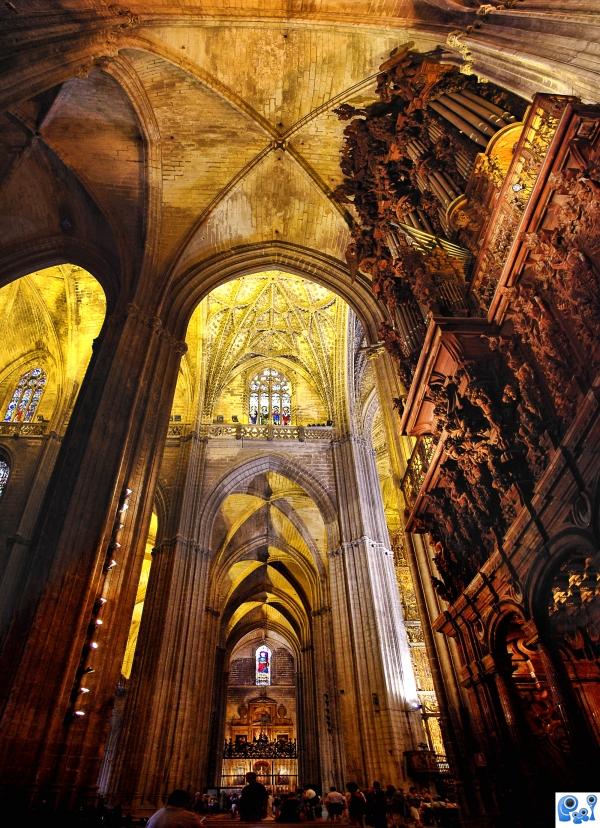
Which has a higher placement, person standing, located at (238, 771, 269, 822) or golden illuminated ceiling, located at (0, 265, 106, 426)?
golden illuminated ceiling, located at (0, 265, 106, 426)

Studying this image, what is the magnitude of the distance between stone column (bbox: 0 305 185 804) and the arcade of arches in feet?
0.12

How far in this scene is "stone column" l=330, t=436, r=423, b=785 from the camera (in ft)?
35.5

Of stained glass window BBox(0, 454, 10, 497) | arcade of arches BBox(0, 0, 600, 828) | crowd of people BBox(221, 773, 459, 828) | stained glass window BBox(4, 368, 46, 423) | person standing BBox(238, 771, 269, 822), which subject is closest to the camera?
arcade of arches BBox(0, 0, 600, 828)

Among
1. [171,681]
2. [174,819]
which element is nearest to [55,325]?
[171,681]

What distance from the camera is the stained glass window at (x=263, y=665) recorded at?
2933 centimetres

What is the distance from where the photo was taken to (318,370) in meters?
18.3

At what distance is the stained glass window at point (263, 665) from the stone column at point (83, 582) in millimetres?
26326

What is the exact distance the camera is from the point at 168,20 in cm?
781

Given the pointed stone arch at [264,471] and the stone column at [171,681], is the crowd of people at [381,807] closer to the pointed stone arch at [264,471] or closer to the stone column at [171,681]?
the stone column at [171,681]

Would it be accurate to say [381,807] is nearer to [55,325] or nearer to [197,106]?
[197,106]

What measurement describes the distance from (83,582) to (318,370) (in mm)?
13242

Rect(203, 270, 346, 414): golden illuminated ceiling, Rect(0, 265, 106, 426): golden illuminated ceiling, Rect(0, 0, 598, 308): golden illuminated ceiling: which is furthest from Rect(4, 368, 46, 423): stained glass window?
Rect(0, 0, 598, 308): golden illuminated ceiling

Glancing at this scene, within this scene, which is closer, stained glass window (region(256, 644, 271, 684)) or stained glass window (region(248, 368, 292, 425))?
stained glass window (region(248, 368, 292, 425))

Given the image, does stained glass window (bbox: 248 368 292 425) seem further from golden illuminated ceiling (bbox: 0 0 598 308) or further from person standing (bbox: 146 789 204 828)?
person standing (bbox: 146 789 204 828)
